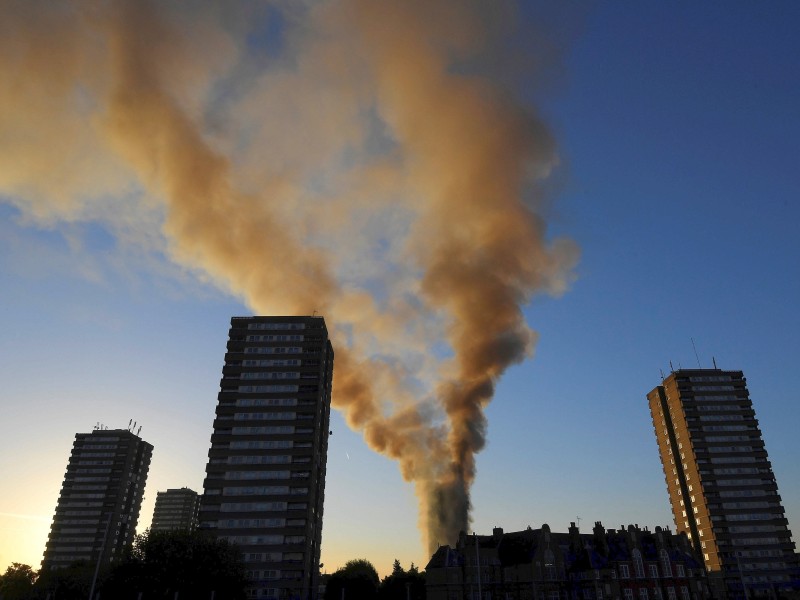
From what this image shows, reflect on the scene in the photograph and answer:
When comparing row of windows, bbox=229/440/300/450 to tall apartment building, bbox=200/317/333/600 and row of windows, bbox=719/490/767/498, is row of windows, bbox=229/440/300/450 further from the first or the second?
row of windows, bbox=719/490/767/498

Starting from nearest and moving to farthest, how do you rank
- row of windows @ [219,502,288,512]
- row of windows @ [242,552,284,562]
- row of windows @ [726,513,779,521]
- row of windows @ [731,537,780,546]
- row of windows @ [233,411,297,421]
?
row of windows @ [242,552,284,562]
row of windows @ [219,502,288,512]
row of windows @ [233,411,297,421]
row of windows @ [731,537,780,546]
row of windows @ [726,513,779,521]

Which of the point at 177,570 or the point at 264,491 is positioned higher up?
the point at 264,491

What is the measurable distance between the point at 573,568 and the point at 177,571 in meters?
66.6

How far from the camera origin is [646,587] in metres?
97.6

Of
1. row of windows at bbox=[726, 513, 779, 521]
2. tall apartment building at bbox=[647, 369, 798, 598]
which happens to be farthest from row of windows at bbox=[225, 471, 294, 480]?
row of windows at bbox=[726, 513, 779, 521]

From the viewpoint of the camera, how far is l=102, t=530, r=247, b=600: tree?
72.2 m

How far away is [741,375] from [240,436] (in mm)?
141455

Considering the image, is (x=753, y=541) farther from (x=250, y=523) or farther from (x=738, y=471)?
(x=250, y=523)

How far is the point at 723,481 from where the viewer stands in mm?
148875

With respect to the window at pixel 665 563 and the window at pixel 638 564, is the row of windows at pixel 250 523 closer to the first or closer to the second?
the window at pixel 638 564

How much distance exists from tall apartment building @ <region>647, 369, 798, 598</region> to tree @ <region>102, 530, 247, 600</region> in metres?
116

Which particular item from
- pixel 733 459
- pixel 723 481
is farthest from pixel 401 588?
pixel 733 459

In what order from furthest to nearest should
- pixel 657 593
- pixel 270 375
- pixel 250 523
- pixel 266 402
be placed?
pixel 270 375 < pixel 266 402 < pixel 250 523 < pixel 657 593

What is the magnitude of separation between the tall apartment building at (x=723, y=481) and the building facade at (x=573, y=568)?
45897 millimetres
